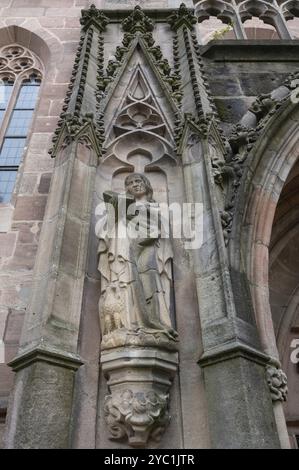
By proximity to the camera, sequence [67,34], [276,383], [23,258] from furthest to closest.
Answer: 1. [67,34]
2. [23,258]
3. [276,383]

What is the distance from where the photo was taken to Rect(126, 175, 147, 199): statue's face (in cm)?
406

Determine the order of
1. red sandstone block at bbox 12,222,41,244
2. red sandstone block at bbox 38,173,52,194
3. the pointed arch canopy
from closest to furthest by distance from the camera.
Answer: the pointed arch canopy → red sandstone block at bbox 12,222,41,244 → red sandstone block at bbox 38,173,52,194

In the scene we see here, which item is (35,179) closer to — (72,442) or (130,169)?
(130,169)

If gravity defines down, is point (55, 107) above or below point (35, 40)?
below

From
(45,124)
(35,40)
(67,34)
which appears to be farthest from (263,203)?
(35,40)

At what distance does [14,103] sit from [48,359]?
579 centimetres

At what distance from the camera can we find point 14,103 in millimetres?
7426

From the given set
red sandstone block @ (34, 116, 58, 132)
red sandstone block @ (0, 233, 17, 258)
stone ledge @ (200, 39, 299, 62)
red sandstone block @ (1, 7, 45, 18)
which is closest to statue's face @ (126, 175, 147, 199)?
red sandstone block @ (0, 233, 17, 258)

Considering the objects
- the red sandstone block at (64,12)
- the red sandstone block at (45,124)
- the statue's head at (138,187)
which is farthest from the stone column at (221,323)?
the red sandstone block at (64,12)

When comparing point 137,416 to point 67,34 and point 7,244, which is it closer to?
point 7,244

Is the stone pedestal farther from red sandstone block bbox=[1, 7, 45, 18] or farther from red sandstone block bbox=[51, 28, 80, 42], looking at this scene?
red sandstone block bbox=[1, 7, 45, 18]

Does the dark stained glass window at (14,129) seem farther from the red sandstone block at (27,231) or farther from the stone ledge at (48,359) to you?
the stone ledge at (48,359)

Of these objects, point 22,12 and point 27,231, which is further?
point 22,12

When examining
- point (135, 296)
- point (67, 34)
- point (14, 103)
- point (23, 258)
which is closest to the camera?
point (135, 296)
